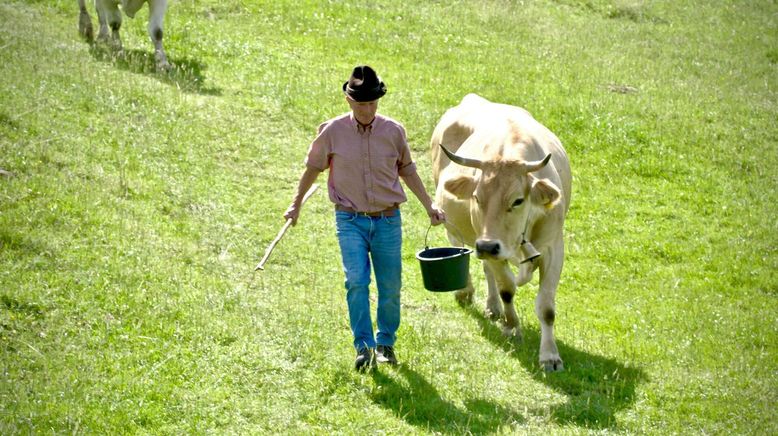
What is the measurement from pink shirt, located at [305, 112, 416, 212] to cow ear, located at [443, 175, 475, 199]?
1.18 meters

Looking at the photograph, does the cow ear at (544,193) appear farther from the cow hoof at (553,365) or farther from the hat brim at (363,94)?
the hat brim at (363,94)

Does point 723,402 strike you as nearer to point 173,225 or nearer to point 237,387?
point 237,387

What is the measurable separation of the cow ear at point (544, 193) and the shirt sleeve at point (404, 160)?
121 cm

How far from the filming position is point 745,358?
9.45 metres

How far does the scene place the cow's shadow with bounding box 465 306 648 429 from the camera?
7949mm

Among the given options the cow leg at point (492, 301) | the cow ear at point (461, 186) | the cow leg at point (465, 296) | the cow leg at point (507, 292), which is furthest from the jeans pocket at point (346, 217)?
the cow leg at point (465, 296)

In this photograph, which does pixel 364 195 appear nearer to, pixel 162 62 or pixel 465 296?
pixel 465 296

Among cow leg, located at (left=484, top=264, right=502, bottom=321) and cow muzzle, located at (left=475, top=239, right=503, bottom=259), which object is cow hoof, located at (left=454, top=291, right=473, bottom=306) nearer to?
Answer: cow leg, located at (left=484, top=264, right=502, bottom=321)

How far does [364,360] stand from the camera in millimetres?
8055

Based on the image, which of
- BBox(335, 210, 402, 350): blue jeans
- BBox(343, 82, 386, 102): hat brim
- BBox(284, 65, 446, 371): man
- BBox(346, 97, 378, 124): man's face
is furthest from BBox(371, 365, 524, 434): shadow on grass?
Answer: BBox(343, 82, 386, 102): hat brim

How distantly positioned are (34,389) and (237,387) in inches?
59.0

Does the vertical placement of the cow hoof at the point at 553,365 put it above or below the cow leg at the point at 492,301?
above

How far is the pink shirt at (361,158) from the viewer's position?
7.98m

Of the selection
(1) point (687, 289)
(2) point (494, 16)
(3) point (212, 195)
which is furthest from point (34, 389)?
(2) point (494, 16)
